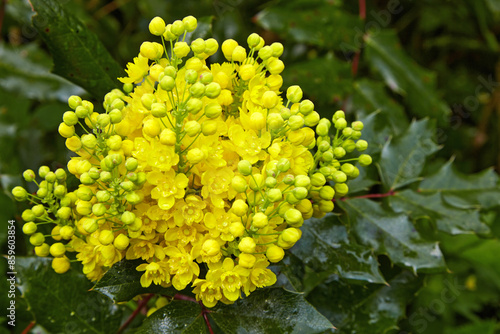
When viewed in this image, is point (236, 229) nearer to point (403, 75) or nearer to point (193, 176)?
point (193, 176)

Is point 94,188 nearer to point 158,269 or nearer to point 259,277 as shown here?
point 158,269

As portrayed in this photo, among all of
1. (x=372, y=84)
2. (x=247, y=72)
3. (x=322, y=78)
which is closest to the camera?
(x=247, y=72)

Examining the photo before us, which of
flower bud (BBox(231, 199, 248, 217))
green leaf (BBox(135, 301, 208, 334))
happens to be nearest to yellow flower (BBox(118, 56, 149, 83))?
flower bud (BBox(231, 199, 248, 217))

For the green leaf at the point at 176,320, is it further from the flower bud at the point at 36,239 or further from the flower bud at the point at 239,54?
the flower bud at the point at 239,54

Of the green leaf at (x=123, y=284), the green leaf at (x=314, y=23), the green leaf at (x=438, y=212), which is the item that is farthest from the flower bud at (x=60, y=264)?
the green leaf at (x=314, y=23)

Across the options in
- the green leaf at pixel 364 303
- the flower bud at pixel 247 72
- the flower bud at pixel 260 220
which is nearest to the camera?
the flower bud at pixel 260 220

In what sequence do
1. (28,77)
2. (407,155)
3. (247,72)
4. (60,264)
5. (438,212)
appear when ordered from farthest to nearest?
(28,77), (407,155), (438,212), (60,264), (247,72)

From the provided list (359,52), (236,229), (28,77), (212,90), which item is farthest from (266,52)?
(28,77)

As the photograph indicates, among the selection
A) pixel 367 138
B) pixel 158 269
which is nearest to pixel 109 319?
pixel 158 269
